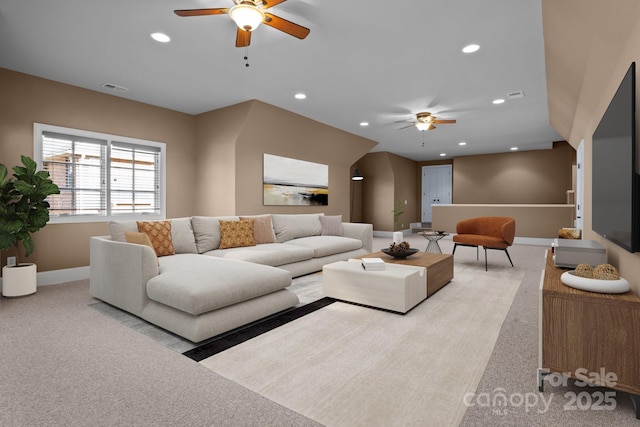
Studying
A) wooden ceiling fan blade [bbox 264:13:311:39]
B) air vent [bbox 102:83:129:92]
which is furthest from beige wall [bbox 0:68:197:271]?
wooden ceiling fan blade [bbox 264:13:311:39]

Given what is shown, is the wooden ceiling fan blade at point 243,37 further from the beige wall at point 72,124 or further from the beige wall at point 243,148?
the beige wall at point 72,124

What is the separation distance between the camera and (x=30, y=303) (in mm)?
3418

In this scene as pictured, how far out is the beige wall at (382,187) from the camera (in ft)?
34.2

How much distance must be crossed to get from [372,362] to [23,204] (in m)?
4.25

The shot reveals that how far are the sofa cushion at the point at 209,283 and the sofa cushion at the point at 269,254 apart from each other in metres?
0.74

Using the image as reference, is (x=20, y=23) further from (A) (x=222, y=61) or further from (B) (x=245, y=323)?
(B) (x=245, y=323)

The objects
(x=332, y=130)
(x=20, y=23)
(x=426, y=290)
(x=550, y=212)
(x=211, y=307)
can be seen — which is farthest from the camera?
(x=550, y=212)

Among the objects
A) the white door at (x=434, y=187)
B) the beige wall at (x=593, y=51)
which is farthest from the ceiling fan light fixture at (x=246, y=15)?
the white door at (x=434, y=187)

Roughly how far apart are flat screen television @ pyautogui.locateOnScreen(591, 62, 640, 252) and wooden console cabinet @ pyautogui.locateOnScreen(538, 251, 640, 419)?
0.32m

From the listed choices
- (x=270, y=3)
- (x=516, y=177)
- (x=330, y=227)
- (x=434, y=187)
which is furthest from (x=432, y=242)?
(x=434, y=187)

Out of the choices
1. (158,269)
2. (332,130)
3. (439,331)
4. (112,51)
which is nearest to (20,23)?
(112,51)

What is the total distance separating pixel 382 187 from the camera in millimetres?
10602

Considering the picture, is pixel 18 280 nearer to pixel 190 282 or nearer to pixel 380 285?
pixel 190 282

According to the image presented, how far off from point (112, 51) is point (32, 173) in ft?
5.61
